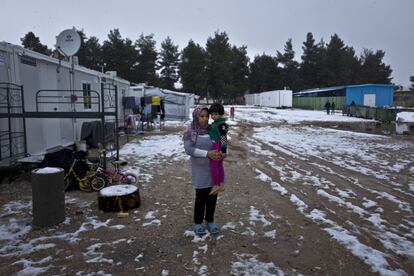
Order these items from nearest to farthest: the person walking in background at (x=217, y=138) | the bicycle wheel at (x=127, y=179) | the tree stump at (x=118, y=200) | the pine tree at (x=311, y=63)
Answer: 1. the person walking in background at (x=217, y=138)
2. the tree stump at (x=118, y=200)
3. the bicycle wheel at (x=127, y=179)
4. the pine tree at (x=311, y=63)

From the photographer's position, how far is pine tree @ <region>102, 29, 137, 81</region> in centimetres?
6334

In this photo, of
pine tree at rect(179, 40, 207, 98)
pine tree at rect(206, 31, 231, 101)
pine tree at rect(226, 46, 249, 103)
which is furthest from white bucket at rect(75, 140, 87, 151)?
pine tree at rect(226, 46, 249, 103)

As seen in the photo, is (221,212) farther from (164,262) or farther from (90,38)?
(90,38)

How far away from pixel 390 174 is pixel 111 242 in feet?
22.1

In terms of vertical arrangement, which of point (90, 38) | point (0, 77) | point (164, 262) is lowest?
point (164, 262)

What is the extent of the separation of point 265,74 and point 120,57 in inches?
1365

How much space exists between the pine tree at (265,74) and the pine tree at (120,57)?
106ft

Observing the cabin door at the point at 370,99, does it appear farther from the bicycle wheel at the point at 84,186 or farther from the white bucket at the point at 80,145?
the bicycle wheel at the point at 84,186

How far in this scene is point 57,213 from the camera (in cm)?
494

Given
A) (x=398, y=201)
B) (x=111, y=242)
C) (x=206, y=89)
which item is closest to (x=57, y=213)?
(x=111, y=242)

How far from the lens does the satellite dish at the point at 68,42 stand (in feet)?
34.0

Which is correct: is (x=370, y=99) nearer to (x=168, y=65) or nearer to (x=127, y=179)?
(x=127, y=179)

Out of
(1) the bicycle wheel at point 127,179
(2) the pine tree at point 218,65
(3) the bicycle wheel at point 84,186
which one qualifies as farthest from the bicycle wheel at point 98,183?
(2) the pine tree at point 218,65

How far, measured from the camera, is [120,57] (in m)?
63.6
